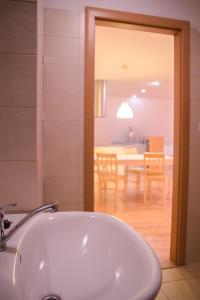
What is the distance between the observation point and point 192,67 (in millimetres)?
1931

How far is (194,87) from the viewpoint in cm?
194

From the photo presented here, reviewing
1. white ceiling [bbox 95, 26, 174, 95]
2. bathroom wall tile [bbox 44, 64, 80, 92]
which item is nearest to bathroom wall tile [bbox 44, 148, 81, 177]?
bathroom wall tile [bbox 44, 64, 80, 92]

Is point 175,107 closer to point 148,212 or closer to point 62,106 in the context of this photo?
point 62,106

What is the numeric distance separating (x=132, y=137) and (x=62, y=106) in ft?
18.8

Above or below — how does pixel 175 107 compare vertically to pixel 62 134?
above

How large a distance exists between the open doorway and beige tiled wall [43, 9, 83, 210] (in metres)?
0.31

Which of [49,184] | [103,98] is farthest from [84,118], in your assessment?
[103,98]

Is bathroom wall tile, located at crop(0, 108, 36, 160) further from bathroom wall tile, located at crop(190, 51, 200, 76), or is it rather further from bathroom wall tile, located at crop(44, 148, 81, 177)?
bathroom wall tile, located at crop(190, 51, 200, 76)

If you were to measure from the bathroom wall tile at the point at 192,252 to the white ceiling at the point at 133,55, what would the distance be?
2041 millimetres

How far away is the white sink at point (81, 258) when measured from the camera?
0.66 meters

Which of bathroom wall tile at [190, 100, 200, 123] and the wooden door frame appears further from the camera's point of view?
bathroom wall tile at [190, 100, 200, 123]

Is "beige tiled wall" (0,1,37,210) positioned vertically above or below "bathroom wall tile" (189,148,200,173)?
above

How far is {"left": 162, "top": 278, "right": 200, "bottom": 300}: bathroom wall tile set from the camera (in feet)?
5.33

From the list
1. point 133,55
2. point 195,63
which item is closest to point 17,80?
point 195,63
